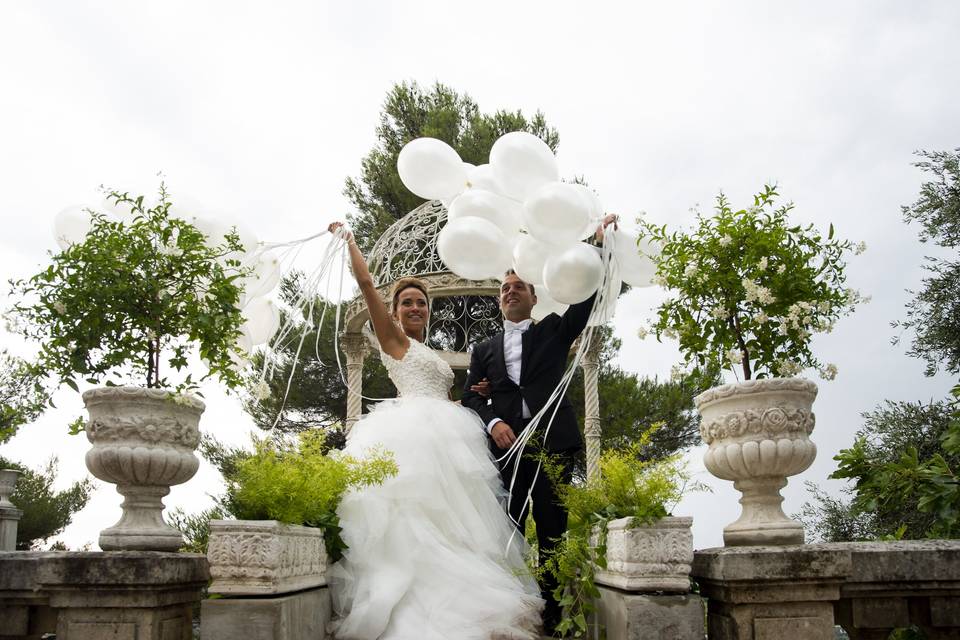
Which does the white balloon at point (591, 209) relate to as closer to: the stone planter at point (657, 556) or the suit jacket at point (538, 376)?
the suit jacket at point (538, 376)

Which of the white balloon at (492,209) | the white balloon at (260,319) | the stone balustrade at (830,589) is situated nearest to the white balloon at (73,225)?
the white balloon at (260,319)

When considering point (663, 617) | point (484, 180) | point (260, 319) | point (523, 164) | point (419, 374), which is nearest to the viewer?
point (663, 617)

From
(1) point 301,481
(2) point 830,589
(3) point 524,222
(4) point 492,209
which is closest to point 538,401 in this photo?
(3) point 524,222

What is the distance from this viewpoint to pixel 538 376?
479 cm

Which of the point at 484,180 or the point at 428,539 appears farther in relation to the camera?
the point at 484,180

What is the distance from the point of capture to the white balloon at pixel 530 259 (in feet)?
16.6

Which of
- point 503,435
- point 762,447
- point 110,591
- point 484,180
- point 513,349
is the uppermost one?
point 484,180

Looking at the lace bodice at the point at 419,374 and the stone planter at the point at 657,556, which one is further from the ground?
the lace bodice at the point at 419,374

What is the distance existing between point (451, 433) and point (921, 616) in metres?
2.44

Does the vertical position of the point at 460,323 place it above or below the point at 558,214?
above

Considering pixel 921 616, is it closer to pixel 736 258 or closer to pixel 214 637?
pixel 736 258

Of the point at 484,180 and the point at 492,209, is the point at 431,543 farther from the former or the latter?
the point at 484,180

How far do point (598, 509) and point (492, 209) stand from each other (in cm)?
229

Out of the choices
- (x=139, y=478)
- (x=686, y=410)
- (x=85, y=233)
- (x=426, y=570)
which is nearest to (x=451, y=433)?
(x=426, y=570)
